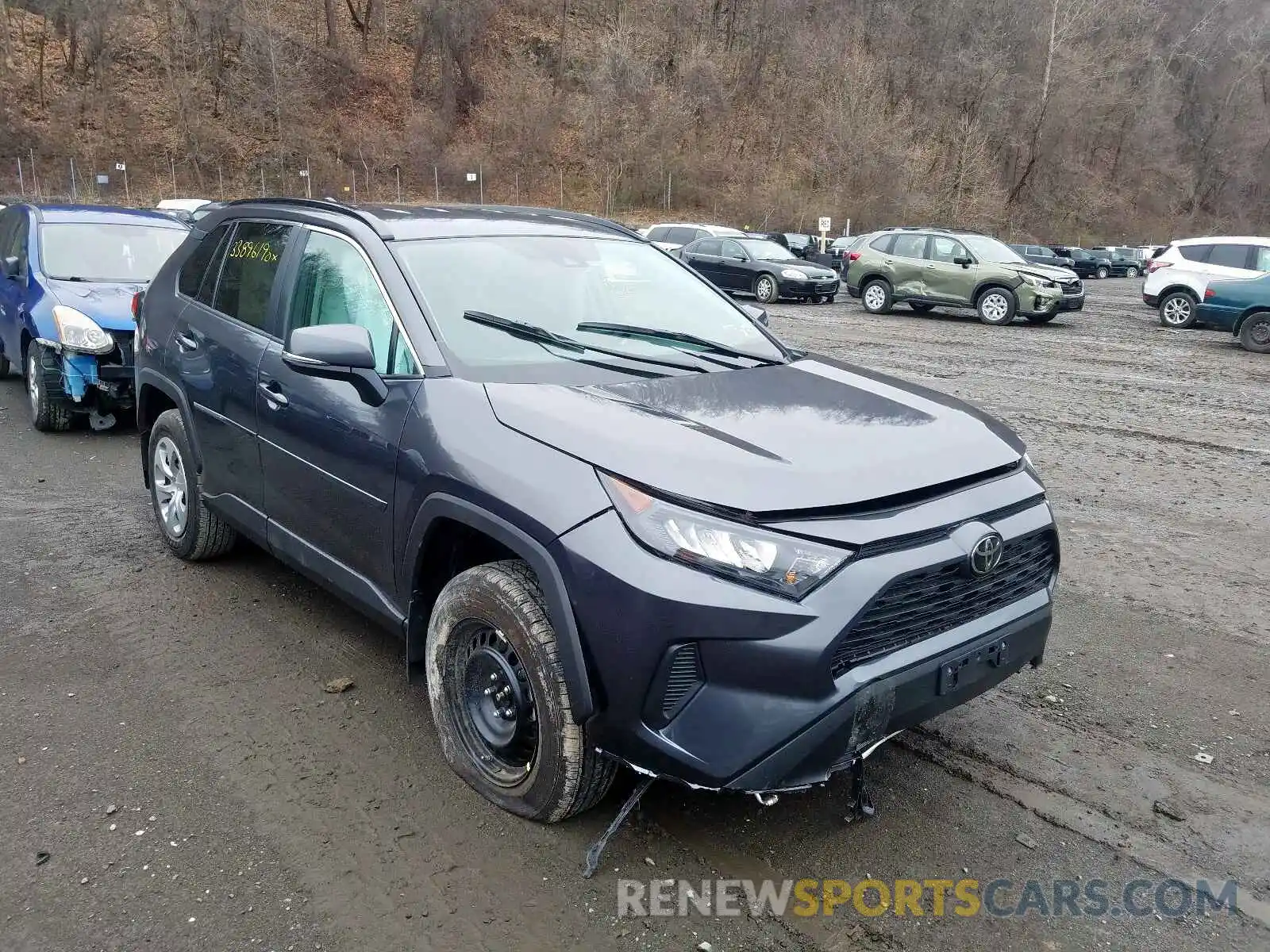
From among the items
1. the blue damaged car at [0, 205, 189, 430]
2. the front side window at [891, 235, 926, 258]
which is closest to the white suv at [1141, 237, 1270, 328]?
the front side window at [891, 235, 926, 258]

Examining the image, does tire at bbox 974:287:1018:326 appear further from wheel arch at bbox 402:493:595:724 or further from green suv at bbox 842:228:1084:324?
wheel arch at bbox 402:493:595:724

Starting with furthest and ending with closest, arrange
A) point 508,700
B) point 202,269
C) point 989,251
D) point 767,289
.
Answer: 1. point 767,289
2. point 989,251
3. point 202,269
4. point 508,700

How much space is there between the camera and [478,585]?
9.31 ft

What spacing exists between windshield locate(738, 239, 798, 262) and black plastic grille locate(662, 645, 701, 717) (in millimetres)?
19982

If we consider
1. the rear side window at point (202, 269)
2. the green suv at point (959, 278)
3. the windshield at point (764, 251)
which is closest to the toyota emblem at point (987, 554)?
the rear side window at point (202, 269)

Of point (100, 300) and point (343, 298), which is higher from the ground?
point (343, 298)

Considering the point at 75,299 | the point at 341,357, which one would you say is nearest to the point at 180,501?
the point at 341,357

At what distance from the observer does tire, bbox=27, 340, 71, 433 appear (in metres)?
7.37

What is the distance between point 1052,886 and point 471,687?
1.85 metres

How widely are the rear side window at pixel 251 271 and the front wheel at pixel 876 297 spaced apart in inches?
673

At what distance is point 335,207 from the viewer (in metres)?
3.98

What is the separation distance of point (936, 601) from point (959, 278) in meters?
17.7

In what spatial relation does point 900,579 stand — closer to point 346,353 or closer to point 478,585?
point 478,585

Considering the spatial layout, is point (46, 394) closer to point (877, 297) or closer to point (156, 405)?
point (156, 405)
